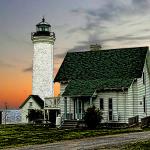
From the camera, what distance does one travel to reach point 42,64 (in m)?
63.4

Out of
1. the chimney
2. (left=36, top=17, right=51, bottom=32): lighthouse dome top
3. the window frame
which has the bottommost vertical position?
the window frame

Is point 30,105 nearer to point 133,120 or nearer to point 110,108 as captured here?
point 110,108

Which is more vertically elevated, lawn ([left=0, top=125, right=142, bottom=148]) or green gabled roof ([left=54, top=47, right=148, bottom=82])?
green gabled roof ([left=54, top=47, right=148, bottom=82])

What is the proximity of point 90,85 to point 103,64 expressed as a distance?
11.5ft

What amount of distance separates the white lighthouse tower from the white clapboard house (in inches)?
534

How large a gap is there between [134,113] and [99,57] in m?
7.95

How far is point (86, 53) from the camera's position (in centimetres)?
4988

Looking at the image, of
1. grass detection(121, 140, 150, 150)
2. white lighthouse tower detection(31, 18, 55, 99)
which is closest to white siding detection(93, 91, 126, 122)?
white lighthouse tower detection(31, 18, 55, 99)

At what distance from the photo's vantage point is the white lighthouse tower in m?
63.2

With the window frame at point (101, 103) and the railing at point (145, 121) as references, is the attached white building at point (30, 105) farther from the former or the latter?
the railing at point (145, 121)

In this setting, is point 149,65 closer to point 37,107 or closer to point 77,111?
point 77,111

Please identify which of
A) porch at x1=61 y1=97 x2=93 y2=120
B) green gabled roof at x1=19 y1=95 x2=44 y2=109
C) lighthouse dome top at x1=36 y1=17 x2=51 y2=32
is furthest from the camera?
lighthouse dome top at x1=36 y1=17 x2=51 y2=32

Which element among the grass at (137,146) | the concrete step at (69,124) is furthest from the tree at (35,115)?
the grass at (137,146)

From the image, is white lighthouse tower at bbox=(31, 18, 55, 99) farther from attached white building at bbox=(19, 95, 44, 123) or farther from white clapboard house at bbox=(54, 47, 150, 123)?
white clapboard house at bbox=(54, 47, 150, 123)
